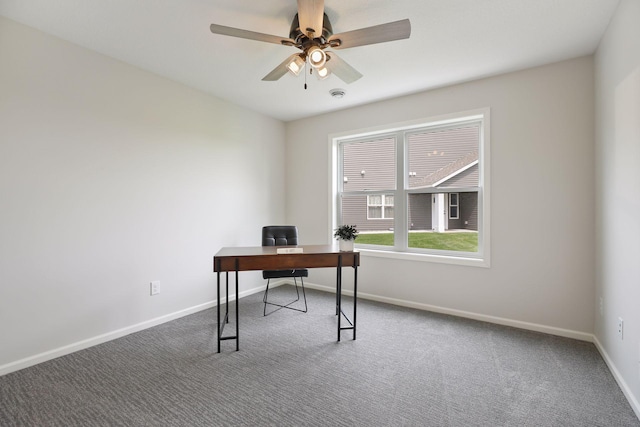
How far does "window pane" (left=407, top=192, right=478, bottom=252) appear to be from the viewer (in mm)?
3291

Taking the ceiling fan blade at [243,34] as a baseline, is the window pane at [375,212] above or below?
below

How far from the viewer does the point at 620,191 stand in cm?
195

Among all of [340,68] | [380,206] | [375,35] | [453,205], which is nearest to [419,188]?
[453,205]

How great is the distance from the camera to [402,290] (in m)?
3.57

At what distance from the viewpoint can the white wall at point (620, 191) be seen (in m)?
1.72

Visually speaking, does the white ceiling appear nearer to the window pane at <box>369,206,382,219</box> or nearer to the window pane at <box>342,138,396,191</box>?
the window pane at <box>342,138,396,191</box>

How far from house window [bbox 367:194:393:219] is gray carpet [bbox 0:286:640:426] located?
153 cm

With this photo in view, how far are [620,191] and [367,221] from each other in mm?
2522

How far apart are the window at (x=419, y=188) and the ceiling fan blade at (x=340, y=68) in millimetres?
1512

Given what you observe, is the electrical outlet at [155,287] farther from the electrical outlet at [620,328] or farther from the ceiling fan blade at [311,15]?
the electrical outlet at [620,328]

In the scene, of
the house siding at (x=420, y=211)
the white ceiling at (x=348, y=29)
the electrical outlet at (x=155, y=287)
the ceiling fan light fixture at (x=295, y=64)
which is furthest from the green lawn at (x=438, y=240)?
the electrical outlet at (x=155, y=287)

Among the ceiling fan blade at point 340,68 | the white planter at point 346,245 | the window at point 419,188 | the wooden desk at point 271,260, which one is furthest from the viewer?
the window at point 419,188

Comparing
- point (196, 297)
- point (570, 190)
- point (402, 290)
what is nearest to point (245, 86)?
point (196, 297)

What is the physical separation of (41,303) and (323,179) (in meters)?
3.17
